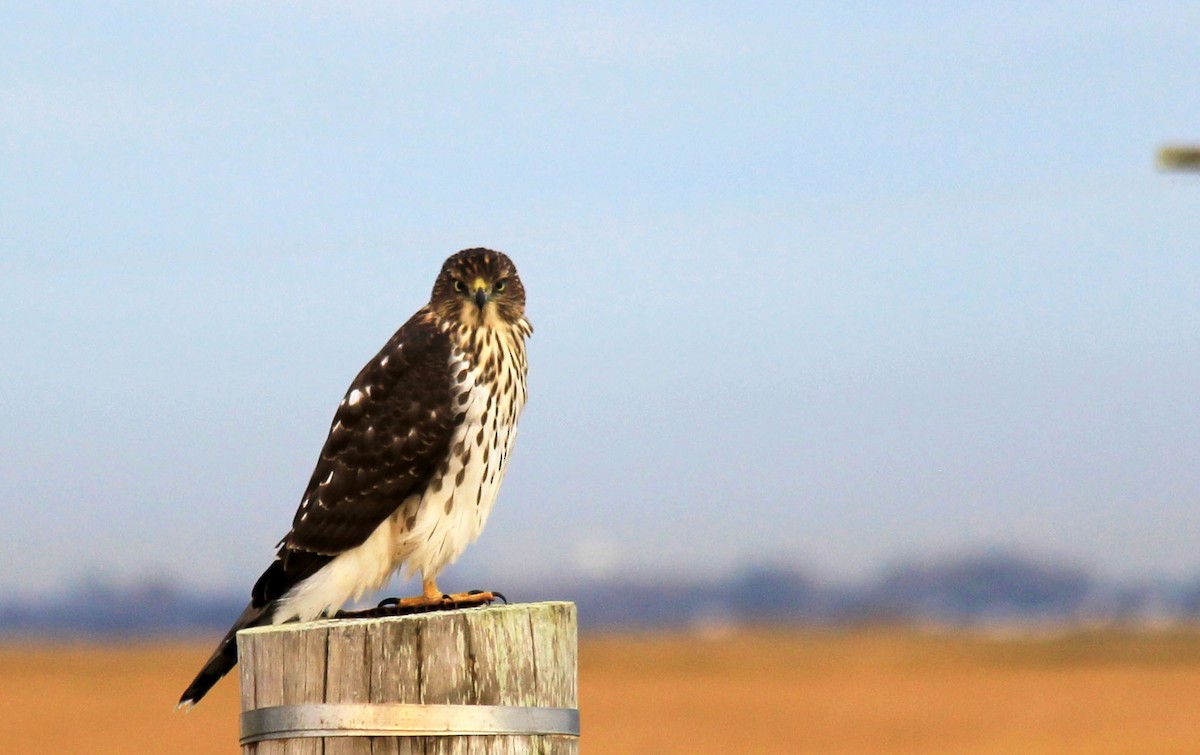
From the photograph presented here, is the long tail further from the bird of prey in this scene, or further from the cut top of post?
the cut top of post

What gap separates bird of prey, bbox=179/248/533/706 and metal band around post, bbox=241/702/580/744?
144cm

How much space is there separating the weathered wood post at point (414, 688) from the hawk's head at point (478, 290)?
2.45 meters

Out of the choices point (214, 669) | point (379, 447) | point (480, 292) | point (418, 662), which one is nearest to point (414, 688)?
point (418, 662)

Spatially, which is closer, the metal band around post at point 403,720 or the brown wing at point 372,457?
the metal band around post at point 403,720

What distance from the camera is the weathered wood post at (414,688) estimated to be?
13.2 feet

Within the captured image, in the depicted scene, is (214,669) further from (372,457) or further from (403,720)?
(403,720)

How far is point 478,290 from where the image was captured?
643 centimetres

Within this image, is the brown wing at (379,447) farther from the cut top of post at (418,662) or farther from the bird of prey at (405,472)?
the cut top of post at (418,662)

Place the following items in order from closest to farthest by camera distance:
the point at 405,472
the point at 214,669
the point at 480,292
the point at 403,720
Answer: the point at 403,720
the point at 214,669
the point at 405,472
the point at 480,292

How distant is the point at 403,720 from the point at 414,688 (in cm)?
10

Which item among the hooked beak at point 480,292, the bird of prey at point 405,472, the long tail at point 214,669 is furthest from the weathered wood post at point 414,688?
the hooked beak at point 480,292

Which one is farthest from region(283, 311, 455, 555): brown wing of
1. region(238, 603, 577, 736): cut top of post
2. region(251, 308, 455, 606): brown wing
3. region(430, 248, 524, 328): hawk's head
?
region(238, 603, 577, 736): cut top of post

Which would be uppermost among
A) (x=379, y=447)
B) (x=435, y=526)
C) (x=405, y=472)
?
(x=379, y=447)

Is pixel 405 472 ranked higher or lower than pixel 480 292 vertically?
lower
